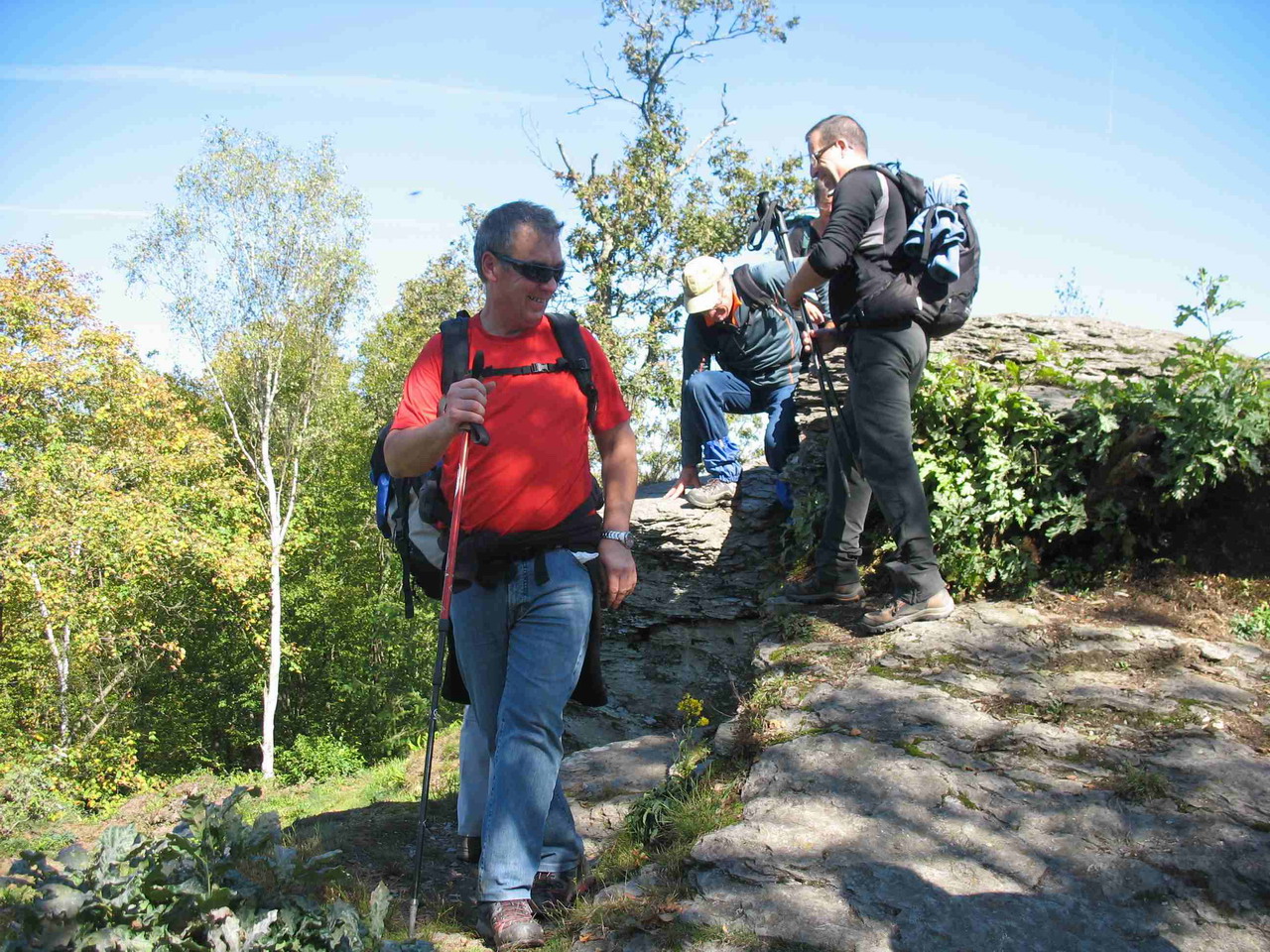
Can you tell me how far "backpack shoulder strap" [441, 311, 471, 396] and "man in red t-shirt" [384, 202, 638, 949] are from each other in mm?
32

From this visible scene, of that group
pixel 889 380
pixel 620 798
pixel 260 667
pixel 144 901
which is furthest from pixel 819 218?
pixel 260 667

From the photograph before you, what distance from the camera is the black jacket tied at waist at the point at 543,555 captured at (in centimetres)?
310

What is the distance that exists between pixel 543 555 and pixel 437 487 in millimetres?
424

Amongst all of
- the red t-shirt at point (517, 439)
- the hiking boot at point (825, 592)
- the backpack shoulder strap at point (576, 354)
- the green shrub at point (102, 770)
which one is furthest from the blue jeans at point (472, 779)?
the green shrub at point (102, 770)

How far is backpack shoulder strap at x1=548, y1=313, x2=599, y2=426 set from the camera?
328 cm

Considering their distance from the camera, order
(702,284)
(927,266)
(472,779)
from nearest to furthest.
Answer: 1. (472,779)
2. (927,266)
3. (702,284)

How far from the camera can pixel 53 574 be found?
2169 cm

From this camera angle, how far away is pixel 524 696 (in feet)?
10.0

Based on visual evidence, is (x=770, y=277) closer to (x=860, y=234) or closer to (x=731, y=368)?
(x=731, y=368)

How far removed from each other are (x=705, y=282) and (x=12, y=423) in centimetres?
2143

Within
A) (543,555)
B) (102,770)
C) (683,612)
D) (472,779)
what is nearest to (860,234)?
(543,555)

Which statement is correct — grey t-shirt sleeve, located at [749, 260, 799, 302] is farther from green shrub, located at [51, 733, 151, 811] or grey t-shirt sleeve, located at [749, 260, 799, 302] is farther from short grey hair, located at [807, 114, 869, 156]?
green shrub, located at [51, 733, 151, 811]

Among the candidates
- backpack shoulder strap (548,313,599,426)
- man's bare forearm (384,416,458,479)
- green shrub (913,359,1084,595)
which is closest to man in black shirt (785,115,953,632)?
green shrub (913,359,1084,595)

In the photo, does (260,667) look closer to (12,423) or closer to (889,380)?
(12,423)
